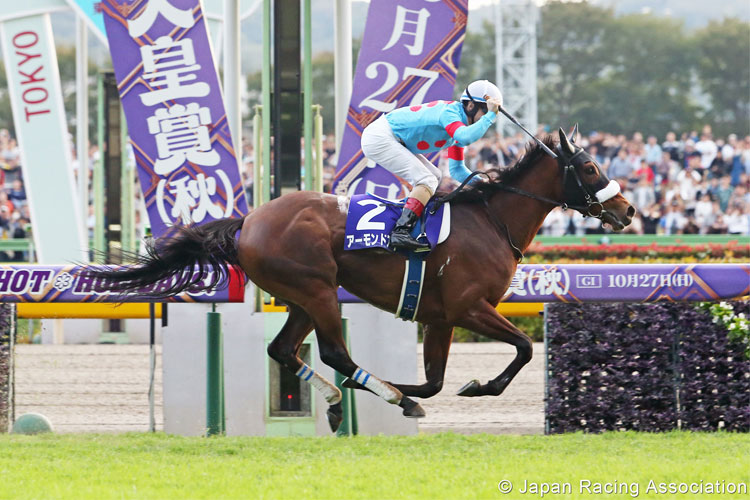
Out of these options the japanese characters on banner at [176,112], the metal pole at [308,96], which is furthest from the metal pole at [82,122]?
the metal pole at [308,96]

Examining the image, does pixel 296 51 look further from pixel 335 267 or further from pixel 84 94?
pixel 84 94

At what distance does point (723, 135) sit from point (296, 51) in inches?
1648

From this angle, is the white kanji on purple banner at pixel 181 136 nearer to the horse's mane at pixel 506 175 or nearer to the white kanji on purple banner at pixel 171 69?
the white kanji on purple banner at pixel 171 69

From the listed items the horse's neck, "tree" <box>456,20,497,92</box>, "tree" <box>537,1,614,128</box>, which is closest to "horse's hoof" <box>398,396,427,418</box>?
the horse's neck

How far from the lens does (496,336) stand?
550cm

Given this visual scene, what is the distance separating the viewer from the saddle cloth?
218 inches

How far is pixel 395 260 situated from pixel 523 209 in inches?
30.1

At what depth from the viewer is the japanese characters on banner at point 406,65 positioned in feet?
21.7

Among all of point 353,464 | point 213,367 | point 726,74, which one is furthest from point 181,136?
point 726,74

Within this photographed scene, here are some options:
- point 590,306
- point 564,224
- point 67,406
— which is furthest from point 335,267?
point 564,224

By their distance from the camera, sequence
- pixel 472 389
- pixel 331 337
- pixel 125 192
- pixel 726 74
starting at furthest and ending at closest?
1. pixel 726 74
2. pixel 125 192
3. pixel 331 337
4. pixel 472 389

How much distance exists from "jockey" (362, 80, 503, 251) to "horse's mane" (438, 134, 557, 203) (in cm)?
10

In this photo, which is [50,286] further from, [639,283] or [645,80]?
[645,80]

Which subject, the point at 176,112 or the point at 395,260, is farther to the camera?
the point at 176,112
